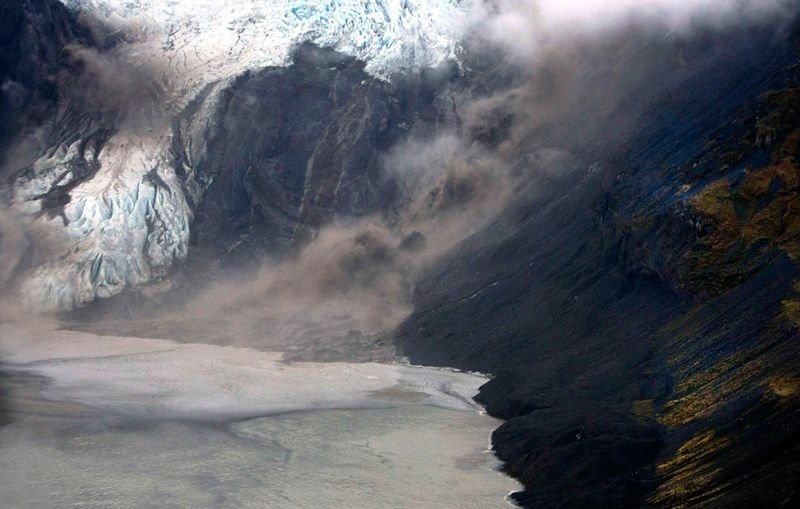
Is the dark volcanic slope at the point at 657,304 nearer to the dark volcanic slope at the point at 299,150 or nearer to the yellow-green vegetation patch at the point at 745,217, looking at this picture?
the yellow-green vegetation patch at the point at 745,217

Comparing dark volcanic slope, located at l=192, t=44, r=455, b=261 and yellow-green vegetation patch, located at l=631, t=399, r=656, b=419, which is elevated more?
dark volcanic slope, located at l=192, t=44, r=455, b=261

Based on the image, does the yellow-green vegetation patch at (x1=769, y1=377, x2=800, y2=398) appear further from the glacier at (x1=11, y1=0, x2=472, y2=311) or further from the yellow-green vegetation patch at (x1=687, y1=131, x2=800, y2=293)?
the glacier at (x1=11, y1=0, x2=472, y2=311)

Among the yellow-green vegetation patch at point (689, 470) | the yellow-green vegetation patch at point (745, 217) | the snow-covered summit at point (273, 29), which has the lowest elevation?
the yellow-green vegetation patch at point (689, 470)

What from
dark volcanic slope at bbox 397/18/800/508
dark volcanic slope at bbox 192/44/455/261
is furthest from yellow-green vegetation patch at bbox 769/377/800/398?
dark volcanic slope at bbox 192/44/455/261

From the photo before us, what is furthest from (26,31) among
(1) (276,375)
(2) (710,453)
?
(2) (710,453)

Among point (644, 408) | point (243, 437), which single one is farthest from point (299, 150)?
point (644, 408)

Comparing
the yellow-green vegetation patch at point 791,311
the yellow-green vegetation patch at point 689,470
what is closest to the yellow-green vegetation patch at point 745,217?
the yellow-green vegetation patch at point 791,311
